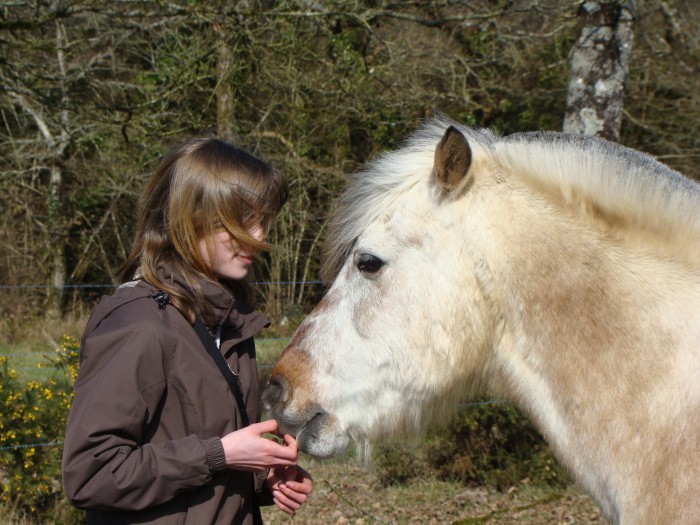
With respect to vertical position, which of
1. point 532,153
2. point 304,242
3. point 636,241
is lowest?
point 304,242

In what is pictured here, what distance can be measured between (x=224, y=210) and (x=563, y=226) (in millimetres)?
968

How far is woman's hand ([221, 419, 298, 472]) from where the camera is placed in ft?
5.73

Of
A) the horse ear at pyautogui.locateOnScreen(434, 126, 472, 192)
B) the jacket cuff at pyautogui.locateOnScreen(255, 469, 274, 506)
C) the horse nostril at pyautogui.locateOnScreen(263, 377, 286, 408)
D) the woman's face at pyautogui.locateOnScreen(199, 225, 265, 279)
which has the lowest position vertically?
the jacket cuff at pyautogui.locateOnScreen(255, 469, 274, 506)

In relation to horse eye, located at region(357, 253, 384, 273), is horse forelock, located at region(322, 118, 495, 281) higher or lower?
higher

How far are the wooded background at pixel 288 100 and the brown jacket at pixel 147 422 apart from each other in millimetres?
5606

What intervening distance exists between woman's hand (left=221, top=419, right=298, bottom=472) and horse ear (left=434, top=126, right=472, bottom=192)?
851 mm

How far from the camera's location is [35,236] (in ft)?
37.3

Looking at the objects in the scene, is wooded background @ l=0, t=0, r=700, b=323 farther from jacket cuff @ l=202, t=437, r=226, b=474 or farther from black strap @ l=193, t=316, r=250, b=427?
jacket cuff @ l=202, t=437, r=226, b=474

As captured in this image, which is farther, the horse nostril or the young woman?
the horse nostril

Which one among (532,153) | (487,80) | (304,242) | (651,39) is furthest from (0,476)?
(651,39)

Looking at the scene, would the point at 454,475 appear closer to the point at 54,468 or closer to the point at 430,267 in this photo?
the point at 54,468

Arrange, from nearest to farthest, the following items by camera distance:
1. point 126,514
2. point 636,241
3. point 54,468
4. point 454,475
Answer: point 126,514, point 636,241, point 54,468, point 454,475

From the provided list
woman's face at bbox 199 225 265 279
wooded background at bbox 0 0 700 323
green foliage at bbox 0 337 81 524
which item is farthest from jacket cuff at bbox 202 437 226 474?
wooded background at bbox 0 0 700 323

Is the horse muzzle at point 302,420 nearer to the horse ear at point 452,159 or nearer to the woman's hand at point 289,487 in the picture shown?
the woman's hand at point 289,487
